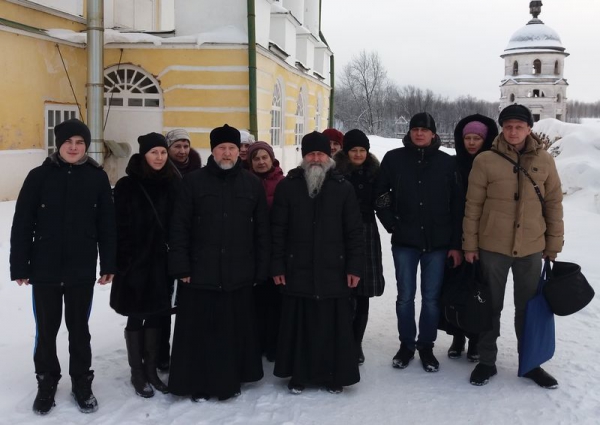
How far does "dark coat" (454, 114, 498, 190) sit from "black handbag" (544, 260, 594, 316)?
0.97 meters

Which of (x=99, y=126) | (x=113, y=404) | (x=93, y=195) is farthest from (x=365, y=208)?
(x=99, y=126)

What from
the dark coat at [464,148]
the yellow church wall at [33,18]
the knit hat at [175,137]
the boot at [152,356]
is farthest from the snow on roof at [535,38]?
the boot at [152,356]

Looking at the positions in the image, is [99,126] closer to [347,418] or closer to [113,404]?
[113,404]

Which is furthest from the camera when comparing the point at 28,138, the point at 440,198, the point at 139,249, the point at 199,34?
the point at 199,34

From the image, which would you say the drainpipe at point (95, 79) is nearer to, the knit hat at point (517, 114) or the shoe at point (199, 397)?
the shoe at point (199, 397)

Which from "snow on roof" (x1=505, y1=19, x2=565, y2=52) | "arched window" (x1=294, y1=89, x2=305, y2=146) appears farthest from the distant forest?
"arched window" (x1=294, y1=89, x2=305, y2=146)

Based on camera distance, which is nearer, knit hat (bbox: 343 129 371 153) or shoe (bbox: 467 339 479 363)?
knit hat (bbox: 343 129 371 153)

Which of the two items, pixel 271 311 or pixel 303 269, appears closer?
pixel 303 269

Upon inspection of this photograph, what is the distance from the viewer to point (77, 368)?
154 inches

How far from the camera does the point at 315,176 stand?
4133 millimetres

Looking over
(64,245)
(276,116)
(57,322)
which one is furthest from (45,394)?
(276,116)

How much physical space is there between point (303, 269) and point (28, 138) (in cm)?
844

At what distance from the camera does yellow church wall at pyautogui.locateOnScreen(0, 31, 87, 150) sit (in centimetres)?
1006

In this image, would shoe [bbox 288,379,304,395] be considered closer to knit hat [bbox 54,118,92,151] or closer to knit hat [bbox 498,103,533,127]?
knit hat [bbox 54,118,92,151]
